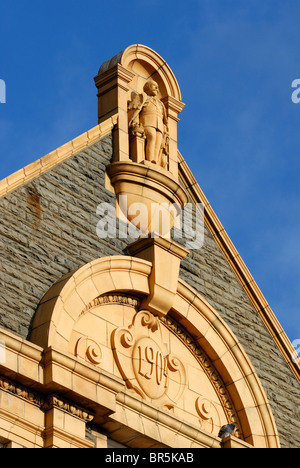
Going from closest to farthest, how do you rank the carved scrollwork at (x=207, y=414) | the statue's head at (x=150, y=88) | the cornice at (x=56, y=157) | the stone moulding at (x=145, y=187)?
the cornice at (x=56, y=157), the carved scrollwork at (x=207, y=414), the stone moulding at (x=145, y=187), the statue's head at (x=150, y=88)

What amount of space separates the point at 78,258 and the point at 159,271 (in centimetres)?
153

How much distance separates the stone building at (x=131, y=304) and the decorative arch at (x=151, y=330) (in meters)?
0.02

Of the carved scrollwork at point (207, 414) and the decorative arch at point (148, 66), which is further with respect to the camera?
the decorative arch at point (148, 66)

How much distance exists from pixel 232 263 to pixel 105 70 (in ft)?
12.6

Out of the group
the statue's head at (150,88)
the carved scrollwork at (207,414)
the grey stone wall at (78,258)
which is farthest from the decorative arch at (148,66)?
the carved scrollwork at (207,414)

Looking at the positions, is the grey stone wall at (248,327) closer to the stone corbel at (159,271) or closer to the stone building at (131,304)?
the stone building at (131,304)

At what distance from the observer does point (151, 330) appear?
22297 mm

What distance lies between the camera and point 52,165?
22.1 meters

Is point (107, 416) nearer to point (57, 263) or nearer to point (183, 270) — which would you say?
point (57, 263)

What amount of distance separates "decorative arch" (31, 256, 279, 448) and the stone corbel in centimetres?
Answer: 11

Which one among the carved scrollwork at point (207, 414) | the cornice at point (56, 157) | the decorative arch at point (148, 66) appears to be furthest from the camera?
the decorative arch at point (148, 66)

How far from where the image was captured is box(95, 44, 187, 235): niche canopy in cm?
2334

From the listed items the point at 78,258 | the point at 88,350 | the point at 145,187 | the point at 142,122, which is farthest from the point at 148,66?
the point at 88,350

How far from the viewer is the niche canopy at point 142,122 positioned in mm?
23344
